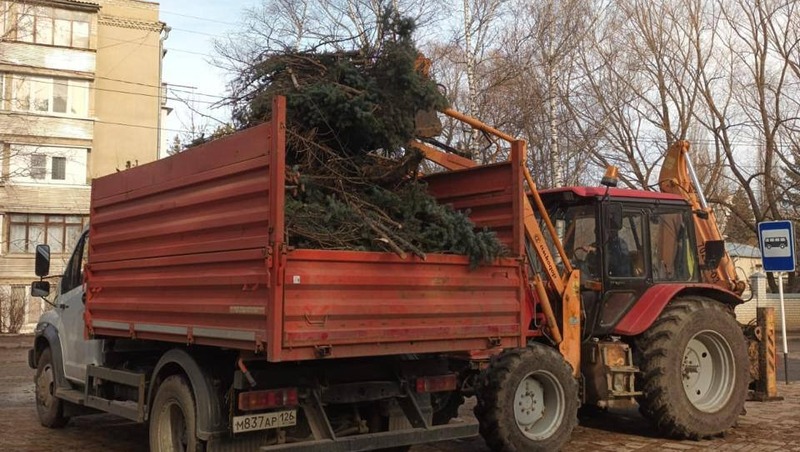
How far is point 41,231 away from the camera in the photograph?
30922mm

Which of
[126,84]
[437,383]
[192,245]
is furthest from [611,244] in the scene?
[126,84]

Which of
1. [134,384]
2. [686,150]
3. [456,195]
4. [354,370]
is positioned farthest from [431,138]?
[686,150]

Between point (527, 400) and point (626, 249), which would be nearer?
point (527, 400)

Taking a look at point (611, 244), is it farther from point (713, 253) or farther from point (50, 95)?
point (50, 95)

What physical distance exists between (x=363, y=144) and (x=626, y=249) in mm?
3425

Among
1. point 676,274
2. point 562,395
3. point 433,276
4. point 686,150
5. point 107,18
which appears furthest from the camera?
point 107,18

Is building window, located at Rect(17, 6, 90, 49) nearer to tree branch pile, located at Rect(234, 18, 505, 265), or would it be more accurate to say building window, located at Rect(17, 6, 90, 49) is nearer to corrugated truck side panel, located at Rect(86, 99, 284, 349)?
corrugated truck side panel, located at Rect(86, 99, 284, 349)

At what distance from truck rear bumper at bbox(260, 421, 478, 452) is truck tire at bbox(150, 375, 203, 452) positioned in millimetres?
782

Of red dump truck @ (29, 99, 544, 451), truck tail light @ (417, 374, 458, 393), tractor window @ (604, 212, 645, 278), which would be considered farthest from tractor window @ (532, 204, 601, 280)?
truck tail light @ (417, 374, 458, 393)

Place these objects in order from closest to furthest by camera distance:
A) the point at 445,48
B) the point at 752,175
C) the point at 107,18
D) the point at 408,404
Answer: the point at 408,404 → the point at 445,48 → the point at 752,175 → the point at 107,18

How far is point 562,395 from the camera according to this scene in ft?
22.2

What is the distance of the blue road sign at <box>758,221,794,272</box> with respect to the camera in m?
11.3

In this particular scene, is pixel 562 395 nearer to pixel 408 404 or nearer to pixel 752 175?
pixel 408 404

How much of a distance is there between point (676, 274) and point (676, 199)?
2.76 ft
